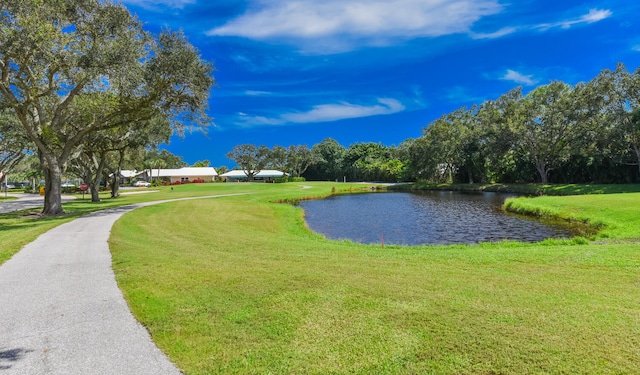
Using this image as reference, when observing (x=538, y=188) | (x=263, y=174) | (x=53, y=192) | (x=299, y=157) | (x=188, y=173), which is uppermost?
(x=299, y=157)

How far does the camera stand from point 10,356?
4.05 metres

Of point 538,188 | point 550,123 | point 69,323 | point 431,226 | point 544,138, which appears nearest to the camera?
point 69,323

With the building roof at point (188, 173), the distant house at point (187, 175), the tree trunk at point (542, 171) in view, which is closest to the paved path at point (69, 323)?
the tree trunk at point (542, 171)

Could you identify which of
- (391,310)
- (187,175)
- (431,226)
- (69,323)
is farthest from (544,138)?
(187,175)

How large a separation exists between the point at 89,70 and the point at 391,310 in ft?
58.0

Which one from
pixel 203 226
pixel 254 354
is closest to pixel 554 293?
pixel 254 354

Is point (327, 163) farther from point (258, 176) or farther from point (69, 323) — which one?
point (69, 323)

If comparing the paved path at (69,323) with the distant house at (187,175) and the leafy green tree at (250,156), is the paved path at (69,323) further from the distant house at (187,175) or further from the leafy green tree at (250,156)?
the distant house at (187,175)

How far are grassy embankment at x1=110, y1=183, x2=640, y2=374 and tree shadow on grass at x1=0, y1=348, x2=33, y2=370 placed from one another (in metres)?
1.30

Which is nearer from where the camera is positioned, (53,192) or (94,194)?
(53,192)

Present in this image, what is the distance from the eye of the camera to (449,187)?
57656 millimetres

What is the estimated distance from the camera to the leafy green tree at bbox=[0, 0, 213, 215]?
1522 centimetres

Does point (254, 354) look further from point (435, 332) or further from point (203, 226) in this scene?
point (203, 226)

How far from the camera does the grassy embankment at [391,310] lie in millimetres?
3725
